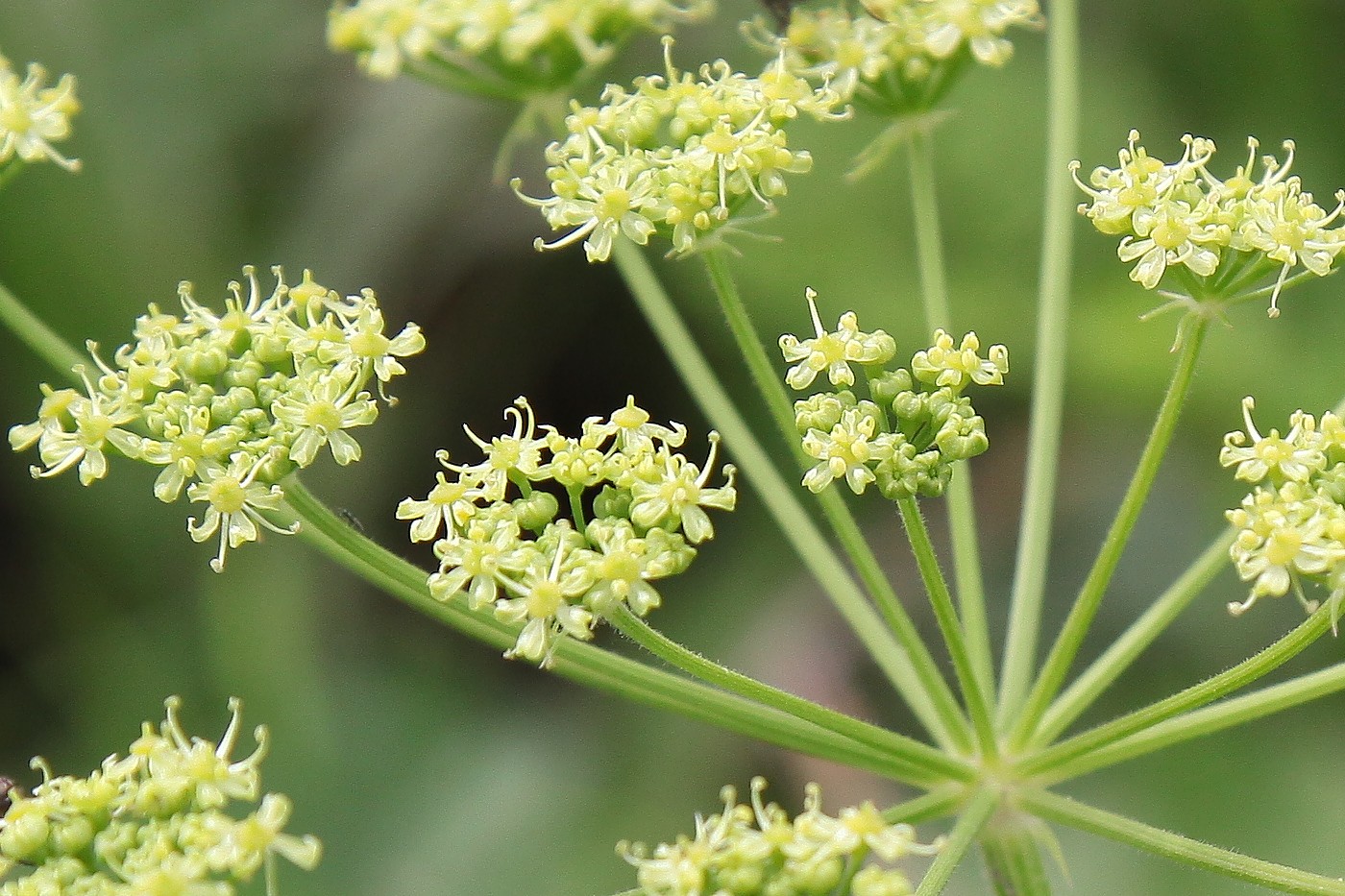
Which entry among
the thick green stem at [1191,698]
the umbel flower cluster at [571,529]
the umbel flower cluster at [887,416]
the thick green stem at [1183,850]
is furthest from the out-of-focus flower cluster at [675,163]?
the thick green stem at [1183,850]

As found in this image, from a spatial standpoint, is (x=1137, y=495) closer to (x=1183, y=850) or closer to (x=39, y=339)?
(x=1183, y=850)

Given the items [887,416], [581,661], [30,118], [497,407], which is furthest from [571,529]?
[497,407]

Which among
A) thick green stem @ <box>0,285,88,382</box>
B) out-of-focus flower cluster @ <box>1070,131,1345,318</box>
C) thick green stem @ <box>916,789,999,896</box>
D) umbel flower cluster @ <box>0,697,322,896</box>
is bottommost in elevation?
umbel flower cluster @ <box>0,697,322,896</box>

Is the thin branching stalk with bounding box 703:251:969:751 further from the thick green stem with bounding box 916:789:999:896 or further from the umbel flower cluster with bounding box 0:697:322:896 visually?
the umbel flower cluster with bounding box 0:697:322:896

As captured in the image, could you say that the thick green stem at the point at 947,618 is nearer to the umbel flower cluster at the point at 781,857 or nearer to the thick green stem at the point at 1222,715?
the thick green stem at the point at 1222,715

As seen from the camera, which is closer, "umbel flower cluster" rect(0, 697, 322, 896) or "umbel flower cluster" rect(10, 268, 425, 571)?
"umbel flower cluster" rect(0, 697, 322, 896)

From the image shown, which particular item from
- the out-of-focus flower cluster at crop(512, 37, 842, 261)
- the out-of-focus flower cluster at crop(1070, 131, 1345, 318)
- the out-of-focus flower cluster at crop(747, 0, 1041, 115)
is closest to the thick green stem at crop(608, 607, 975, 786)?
the out-of-focus flower cluster at crop(512, 37, 842, 261)
